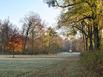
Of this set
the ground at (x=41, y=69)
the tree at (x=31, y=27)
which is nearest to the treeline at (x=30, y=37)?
the tree at (x=31, y=27)

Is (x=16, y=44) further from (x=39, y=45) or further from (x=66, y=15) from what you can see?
(x=66, y=15)

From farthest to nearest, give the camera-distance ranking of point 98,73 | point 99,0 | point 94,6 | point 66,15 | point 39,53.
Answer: point 39,53 < point 66,15 < point 94,6 < point 99,0 < point 98,73

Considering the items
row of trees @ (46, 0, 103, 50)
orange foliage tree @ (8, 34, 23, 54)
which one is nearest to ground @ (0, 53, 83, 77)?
row of trees @ (46, 0, 103, 50)

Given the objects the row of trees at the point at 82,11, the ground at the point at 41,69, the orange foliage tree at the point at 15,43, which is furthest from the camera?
the orange foliage tree at the point at 15,43

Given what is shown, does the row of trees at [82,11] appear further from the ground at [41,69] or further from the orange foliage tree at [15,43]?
the orange foliage tree at [15,43]

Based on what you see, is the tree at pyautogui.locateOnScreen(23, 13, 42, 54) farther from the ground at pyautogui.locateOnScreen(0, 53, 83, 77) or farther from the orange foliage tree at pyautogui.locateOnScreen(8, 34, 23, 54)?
the ground at pyautogui.locateOnScreen(0, 53, 83, 77)

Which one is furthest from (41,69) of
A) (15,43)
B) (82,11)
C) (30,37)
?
(30,37)

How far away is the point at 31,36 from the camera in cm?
13075

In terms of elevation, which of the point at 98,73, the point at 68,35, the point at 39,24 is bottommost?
the point at 98,73

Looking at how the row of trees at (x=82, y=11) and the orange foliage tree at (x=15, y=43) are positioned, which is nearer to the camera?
the row of trees at (x=82, y=11)

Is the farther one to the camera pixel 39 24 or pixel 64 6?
pixel 39 24

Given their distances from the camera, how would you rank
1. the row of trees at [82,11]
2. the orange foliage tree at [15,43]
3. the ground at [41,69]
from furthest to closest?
1. the orange foliage tree at [15,43]
2. the row of trees at [82,11]
3. the ground at [41,69]

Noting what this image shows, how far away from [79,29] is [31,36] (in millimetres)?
76822

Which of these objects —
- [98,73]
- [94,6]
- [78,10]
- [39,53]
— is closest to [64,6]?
[78,10]
